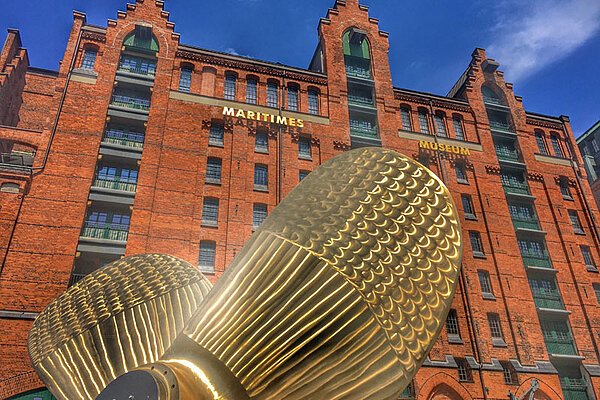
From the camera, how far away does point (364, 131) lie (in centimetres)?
2792

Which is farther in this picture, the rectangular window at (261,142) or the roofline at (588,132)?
the roofline at (588,132)

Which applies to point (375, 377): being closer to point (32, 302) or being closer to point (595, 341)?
point (32, 302)

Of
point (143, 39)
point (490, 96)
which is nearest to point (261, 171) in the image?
point (143, 39)

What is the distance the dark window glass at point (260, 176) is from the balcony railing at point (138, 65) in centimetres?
815

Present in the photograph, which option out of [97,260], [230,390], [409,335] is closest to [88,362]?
[230,390]

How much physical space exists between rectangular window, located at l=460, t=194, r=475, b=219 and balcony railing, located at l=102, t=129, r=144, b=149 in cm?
1968

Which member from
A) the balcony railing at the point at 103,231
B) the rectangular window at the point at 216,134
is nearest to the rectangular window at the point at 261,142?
the rectangular window at the point at 216,134

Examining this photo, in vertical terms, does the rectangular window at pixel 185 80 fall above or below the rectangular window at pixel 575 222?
above

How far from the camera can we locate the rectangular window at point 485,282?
81.0ft

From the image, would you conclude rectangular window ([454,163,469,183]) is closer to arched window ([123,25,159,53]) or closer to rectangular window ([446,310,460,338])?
rectangular window ([446,310,460,338])

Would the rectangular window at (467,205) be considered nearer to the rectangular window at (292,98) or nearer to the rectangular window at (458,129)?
the rectangular window at (458,129)

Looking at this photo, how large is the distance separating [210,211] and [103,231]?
520 centimetres

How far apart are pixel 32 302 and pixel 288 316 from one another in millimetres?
18515

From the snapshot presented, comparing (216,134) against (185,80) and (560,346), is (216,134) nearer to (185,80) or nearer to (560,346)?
(185,80)
